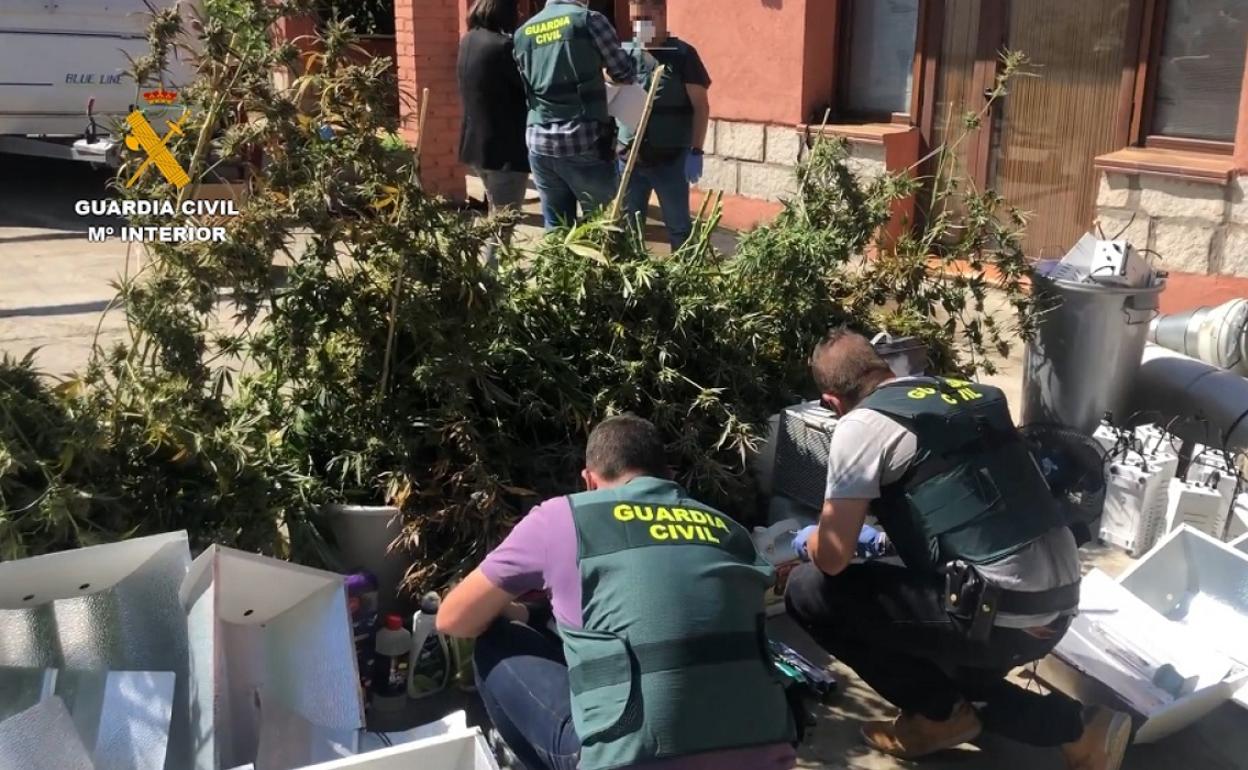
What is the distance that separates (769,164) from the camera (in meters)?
8.66

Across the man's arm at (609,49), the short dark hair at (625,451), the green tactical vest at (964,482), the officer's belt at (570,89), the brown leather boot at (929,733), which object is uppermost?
the man's arm at (609,49)

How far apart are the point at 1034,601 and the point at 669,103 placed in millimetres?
3957

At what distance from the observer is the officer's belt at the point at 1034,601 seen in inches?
117

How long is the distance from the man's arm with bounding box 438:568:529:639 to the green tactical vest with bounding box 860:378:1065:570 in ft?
3.54

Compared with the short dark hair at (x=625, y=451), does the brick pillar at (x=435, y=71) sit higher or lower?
higher

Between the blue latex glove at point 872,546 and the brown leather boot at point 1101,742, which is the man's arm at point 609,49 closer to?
the blue latex glove at point 872,546

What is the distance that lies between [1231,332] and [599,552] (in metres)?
4.13

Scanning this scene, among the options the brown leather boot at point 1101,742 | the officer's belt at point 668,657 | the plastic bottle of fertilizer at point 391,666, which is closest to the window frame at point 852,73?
the brown leather boot at point 1101,742

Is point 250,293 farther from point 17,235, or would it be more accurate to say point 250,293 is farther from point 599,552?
point 17,235

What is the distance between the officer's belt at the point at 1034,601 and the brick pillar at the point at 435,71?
683cm

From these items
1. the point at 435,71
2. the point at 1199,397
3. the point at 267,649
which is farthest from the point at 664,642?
the point at 435,71

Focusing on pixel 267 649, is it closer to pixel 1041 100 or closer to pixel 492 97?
pixel 492 97

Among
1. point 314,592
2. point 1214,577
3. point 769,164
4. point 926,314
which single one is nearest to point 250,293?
point 314,592

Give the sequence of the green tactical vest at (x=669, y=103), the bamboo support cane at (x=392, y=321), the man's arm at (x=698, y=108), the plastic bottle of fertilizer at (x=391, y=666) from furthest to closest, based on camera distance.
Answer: the man's arm at (x=698, y=108) < the green tactical vest at (x=669, y=103) < the bamboo support cane at (x=392, y=321) < the plastic bottle of fertilizer at (x=391, y=666)
